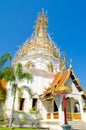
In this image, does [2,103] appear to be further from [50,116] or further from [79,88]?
[79,88]

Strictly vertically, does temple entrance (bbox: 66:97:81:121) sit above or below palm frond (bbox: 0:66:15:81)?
below

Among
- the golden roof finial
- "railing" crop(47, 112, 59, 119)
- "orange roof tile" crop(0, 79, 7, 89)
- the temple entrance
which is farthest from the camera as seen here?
the golden roof finial

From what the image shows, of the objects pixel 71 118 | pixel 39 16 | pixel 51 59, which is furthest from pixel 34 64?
pixel 39 16

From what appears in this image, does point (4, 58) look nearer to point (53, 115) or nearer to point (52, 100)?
point (52, 100)

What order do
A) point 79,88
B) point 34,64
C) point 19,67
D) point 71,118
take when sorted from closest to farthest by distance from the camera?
point 19,67 < point 71,118 < point 79,88 < point 34,64

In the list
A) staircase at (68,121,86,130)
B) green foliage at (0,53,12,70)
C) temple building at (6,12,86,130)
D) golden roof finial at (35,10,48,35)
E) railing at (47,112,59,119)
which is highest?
golden roof finial at (35,10,48,35)

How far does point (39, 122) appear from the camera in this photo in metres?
Result: 20.2

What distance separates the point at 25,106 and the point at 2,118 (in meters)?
3.19

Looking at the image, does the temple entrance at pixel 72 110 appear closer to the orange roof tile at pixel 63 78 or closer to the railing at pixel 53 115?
the railing at pixel 53 115

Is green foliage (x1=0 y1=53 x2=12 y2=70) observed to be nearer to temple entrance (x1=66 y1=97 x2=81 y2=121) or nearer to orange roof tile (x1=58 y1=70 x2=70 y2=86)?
orange roof tile (x1=58 y1=70 x2=70 y2=86)

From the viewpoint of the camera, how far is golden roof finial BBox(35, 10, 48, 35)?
128ft

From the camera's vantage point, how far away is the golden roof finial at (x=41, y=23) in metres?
38.9

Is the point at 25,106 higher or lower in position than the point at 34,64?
lower

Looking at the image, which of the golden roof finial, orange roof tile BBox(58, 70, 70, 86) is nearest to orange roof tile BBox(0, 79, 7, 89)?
orange roof tile BBox(58, 70, 70, 86)
